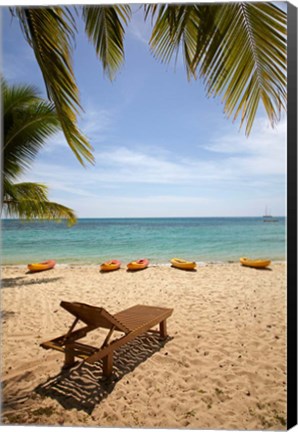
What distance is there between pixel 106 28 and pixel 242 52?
2.66 feet

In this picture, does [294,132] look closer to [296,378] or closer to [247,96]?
[247,96]

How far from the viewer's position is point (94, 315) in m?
2.23

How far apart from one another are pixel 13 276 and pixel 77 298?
9.32 feet

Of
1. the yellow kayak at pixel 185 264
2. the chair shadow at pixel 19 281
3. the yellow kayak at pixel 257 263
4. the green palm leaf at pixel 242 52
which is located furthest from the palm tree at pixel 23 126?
the yellow kayak at pixel 257 263

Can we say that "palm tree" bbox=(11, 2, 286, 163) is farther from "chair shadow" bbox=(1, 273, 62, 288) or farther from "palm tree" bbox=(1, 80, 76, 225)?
"chair shadow" bbox=(1, 273, 62, 288)

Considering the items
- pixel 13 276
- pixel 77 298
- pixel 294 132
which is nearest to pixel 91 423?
pixel 294 132

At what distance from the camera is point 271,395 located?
2158 mm

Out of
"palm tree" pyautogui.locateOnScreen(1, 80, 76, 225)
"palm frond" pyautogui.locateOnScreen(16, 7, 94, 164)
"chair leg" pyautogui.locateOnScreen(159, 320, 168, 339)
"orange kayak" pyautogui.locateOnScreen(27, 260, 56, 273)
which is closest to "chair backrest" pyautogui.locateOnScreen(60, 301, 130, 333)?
"chair leg" pyautogui.locateOnScreen(159, 320, 168, 339)

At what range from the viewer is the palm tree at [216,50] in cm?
150

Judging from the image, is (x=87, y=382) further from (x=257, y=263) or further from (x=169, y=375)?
(x=257, y=263)

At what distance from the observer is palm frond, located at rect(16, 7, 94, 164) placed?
1.60 m

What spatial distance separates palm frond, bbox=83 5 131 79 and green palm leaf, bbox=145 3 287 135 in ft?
1.15

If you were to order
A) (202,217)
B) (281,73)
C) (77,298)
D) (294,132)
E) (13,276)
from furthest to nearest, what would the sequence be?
(202,217), (13,276), (77,298), (294,132), (281,73)

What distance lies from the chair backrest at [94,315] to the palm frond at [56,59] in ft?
3.43
